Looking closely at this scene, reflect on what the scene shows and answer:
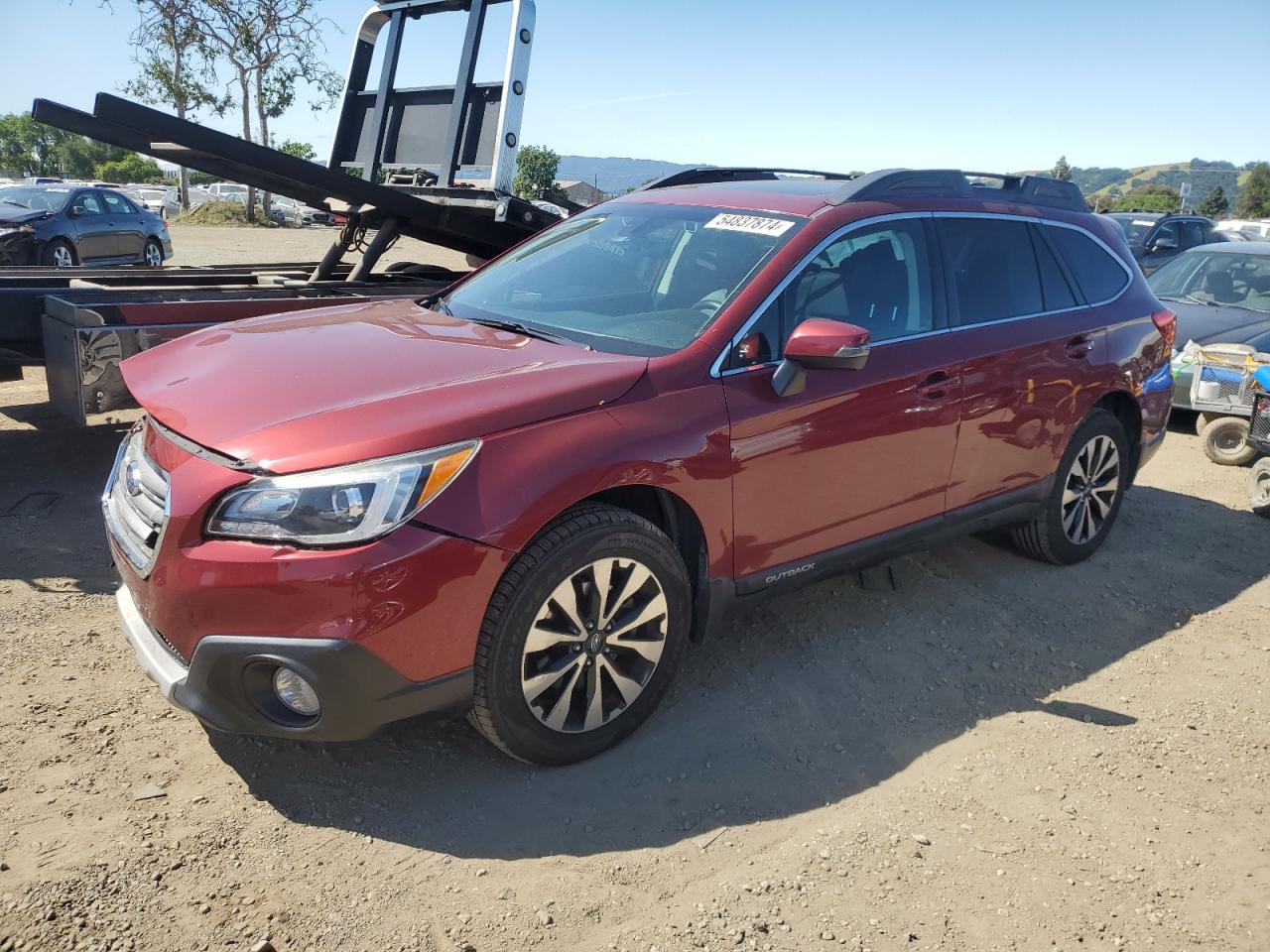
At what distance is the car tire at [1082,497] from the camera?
4.82 meters

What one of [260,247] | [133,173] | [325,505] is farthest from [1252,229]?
[133,173]

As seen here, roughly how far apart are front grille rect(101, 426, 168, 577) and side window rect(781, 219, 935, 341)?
2083 mm

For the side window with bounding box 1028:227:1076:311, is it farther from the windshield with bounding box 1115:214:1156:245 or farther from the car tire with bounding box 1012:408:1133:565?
the windshield with bounding box 1115:214:1156:245

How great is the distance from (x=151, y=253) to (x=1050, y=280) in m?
15.9

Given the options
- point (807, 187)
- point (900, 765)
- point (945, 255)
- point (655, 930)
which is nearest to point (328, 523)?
point (655, 930)

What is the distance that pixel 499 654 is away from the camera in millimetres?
2805

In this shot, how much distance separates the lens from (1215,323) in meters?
8.38

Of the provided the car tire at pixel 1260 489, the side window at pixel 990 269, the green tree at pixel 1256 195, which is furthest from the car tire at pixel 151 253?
the green tree at pixel 1256 195

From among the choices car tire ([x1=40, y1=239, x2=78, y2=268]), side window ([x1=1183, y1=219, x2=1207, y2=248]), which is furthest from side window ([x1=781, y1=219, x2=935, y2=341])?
car tire ([x1=40, y1=239, x2=78, y2=268])

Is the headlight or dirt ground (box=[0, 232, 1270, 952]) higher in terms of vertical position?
the headlight

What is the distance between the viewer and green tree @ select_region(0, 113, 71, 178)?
2473 inches

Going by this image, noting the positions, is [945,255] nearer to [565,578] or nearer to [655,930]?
[565,578]

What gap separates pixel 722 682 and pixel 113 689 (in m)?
2.15

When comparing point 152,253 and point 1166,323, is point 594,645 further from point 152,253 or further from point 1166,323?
point 152,253
